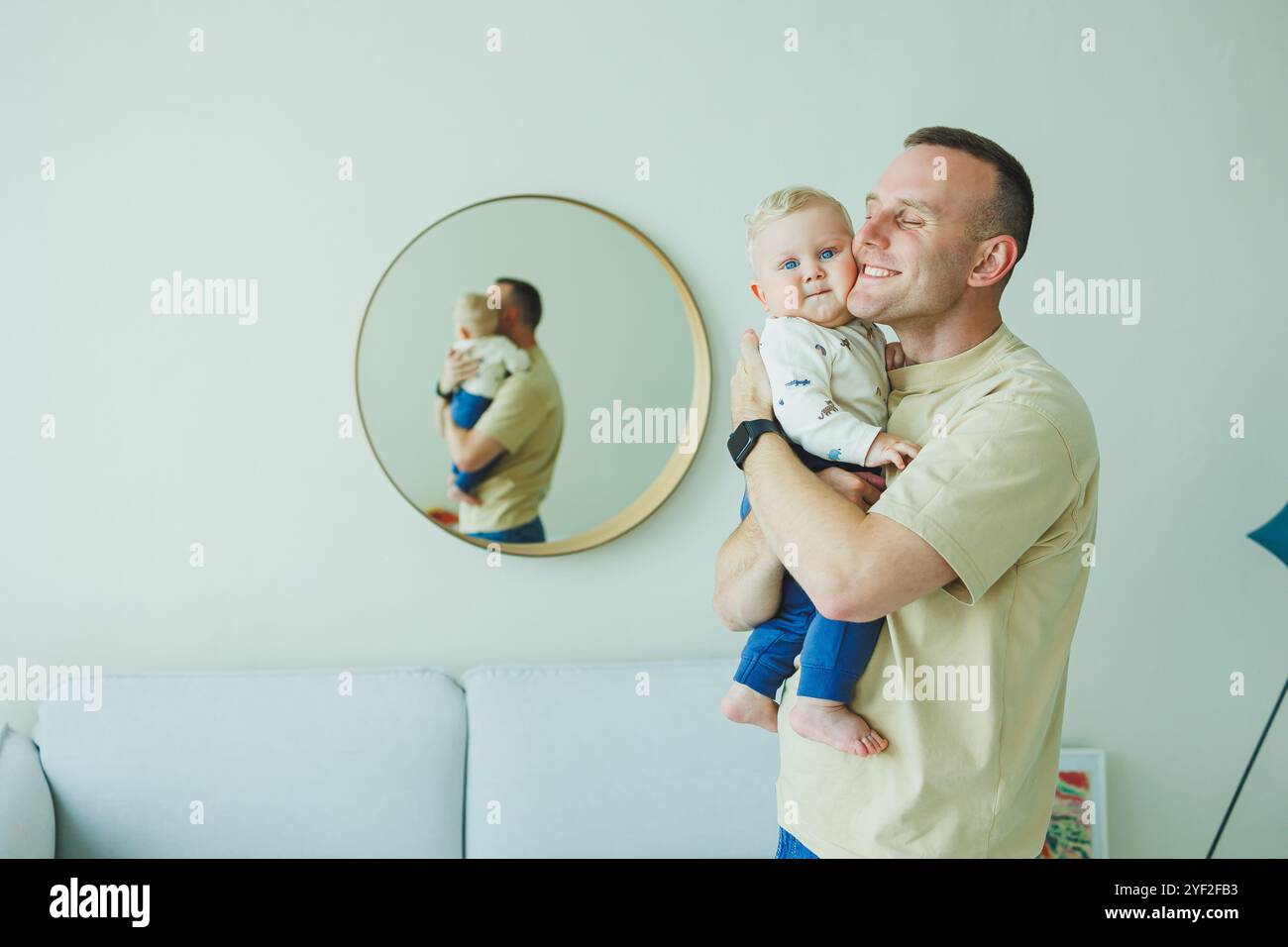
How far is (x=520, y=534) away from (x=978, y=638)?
1.41 meters

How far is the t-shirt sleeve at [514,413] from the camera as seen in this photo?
94.6 inches

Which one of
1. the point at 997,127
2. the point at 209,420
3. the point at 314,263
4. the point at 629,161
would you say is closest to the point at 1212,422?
the point at 997,127

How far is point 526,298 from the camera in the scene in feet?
7.91

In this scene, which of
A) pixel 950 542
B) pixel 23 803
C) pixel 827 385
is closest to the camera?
pixel 950 542

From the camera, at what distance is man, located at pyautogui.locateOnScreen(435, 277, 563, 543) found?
2396 mm

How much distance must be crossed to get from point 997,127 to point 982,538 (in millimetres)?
1724

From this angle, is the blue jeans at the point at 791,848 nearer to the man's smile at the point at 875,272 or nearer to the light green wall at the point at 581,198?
the man's smile at the point at 875,272

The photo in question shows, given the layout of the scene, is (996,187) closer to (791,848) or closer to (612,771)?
(791,848)

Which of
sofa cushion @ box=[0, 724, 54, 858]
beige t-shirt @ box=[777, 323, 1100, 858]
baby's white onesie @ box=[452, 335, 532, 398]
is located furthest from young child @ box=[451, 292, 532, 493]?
beige t-shirt @ box=[777, 323, 1100, 858]

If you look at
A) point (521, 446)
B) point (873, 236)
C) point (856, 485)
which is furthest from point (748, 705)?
point (521, 446)

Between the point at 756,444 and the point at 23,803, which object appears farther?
the point at 23,803

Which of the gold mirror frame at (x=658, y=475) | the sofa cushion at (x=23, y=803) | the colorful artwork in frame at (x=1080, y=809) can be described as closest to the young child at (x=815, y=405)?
the gold mirror frame at (x=658, y=475)

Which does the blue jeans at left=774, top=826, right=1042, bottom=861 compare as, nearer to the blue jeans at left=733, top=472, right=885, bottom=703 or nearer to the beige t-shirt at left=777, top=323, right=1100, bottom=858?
the beige t-shirt at left=777, top=323, right=1100, bottom=858

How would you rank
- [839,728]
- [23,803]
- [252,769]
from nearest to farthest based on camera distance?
[839,728] < [23,803] < [252,769]
